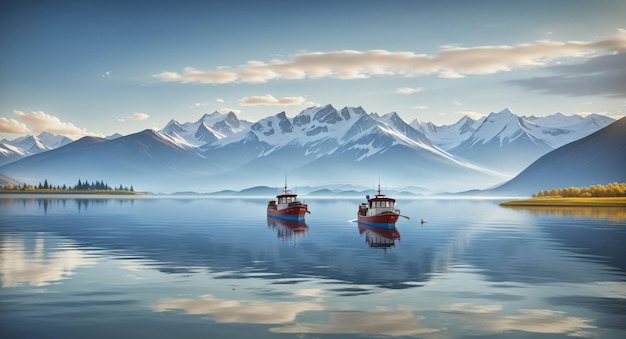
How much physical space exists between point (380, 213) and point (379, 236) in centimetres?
2082

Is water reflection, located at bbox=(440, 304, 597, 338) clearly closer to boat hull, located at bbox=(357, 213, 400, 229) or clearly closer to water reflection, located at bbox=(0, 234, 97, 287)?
water reflection, located at bbox=(0, 234, 97, 287)

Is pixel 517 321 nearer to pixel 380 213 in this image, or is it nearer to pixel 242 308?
pixel 242 308

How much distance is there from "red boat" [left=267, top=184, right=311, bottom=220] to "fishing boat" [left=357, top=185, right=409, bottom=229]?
655 inches

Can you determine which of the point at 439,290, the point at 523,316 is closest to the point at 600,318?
the point at 523,316

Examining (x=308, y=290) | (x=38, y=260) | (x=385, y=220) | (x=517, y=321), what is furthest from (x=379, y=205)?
(x=517, y=321)

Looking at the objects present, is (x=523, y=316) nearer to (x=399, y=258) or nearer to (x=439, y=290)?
(x=439, y=290)

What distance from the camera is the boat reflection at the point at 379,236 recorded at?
278ft

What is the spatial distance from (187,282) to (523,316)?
24.9m

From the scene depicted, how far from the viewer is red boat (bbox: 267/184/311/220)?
146 m

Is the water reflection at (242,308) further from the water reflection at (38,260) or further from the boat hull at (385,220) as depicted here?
the boat hull at (385,220)

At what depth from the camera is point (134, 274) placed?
52750mm

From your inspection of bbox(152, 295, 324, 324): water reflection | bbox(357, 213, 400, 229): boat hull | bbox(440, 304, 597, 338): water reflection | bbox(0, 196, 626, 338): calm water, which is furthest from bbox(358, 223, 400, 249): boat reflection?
bbox(152, 295, 324, 324): water reflection

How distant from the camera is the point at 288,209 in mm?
146625

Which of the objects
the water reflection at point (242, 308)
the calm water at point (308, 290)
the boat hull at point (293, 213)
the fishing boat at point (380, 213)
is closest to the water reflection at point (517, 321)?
the calm water at point (308, 290)
